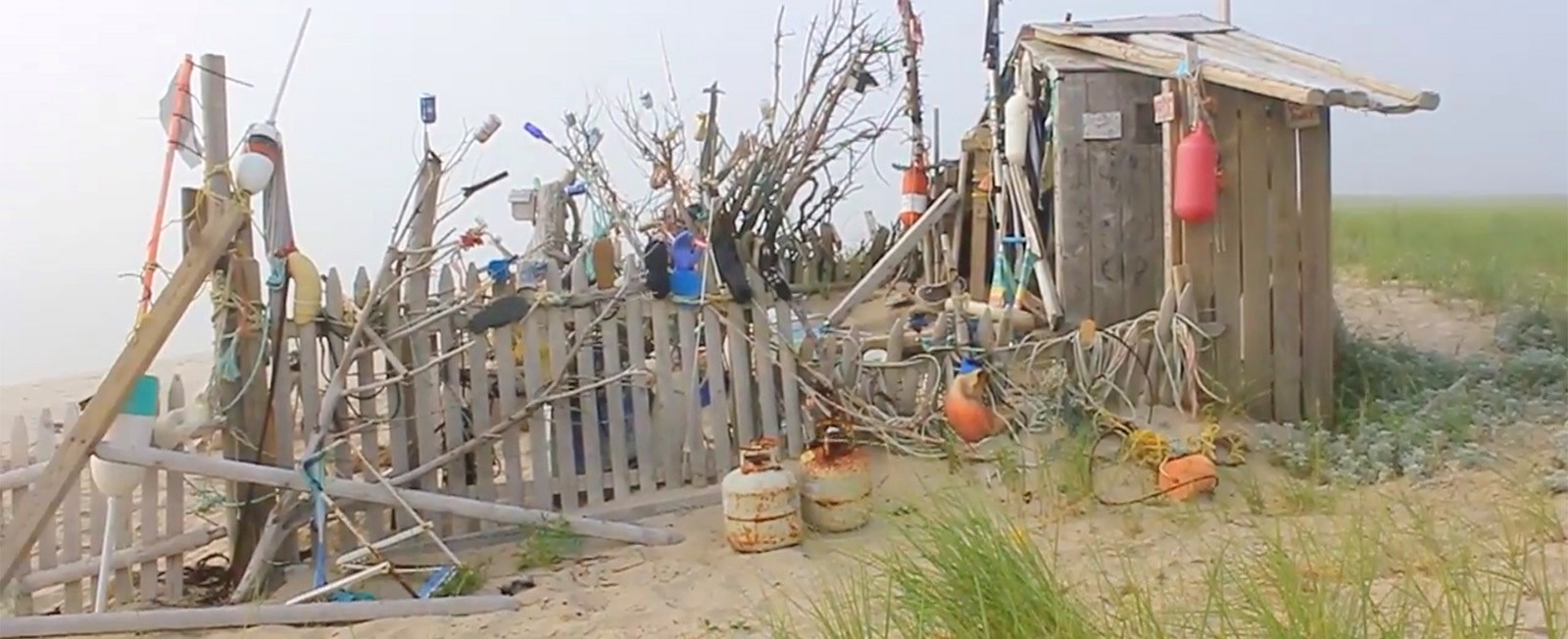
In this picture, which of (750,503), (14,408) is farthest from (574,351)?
(14,408)

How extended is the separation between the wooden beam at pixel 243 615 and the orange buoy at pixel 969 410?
8.01ft

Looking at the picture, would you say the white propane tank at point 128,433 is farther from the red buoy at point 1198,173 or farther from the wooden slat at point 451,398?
the red buoy at point 1198,173

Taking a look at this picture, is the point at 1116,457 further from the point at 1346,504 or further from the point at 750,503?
the point at 750,503

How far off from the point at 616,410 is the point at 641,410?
0.43 feet

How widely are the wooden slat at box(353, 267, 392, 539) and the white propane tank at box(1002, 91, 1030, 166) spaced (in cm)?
472

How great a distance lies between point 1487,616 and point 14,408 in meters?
11.9

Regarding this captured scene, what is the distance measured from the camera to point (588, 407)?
18.2 feet

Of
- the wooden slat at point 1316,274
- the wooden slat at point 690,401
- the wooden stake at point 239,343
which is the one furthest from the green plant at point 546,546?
the wooden slat at point 1316,274

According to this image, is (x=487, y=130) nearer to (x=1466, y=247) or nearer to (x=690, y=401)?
(x=690, y=401)

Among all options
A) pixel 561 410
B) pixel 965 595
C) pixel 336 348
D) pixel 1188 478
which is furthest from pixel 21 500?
pixel 1188 478

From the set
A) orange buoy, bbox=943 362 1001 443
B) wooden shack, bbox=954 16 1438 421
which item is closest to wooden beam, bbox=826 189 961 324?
wooden shack, bbox=954 16 1438 421

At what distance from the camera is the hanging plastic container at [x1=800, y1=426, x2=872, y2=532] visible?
514 cm

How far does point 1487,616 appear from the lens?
2.57 metres

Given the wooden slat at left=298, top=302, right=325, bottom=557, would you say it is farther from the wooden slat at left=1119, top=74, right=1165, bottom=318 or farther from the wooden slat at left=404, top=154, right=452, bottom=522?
the wooden slat at left=1119, top=74, right=1165, bottom=318
